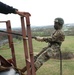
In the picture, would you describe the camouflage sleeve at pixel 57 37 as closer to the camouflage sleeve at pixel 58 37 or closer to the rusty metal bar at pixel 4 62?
the camouflage sleeve at pixel 58 37

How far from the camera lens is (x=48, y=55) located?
5148 millimetres

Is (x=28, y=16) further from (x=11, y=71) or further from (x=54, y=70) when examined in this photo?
(x=54, y=70)

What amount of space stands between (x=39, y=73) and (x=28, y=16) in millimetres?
8441

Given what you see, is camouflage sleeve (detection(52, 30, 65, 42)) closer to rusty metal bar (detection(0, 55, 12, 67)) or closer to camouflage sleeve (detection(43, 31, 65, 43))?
camouflage sleeve (detection(43, 31, 65, 43))

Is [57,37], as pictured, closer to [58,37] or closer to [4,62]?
[58,37]

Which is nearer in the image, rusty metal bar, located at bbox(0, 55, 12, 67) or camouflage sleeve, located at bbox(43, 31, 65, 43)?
rusty metal bar, located at bbox(0, 55, 12, 67)

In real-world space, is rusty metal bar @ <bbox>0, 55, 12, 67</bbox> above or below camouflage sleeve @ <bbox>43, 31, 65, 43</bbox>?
below

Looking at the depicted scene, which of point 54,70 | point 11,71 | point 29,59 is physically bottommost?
point 54,70

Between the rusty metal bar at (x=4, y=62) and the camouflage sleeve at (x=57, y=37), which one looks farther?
the camouflage sleeve at (x=57, y=37)

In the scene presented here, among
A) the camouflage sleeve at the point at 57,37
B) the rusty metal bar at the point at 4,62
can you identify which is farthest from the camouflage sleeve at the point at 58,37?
the rusty metal bar at the point at 4,62

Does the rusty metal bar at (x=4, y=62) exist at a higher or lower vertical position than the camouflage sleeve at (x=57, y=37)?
lower

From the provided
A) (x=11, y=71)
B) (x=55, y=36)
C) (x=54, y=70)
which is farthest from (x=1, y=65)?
(x=54, y=70)

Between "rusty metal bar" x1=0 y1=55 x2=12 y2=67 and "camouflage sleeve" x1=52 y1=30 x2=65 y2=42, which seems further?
"camouflage sleeve" x1=52 y1=30 x2=65 y2=42

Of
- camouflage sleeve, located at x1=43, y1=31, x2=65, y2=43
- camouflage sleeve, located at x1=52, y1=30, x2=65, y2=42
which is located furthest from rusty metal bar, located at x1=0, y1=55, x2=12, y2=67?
camouflage sleeve, located at x1=52, y1=30, x2=65, y2=42
